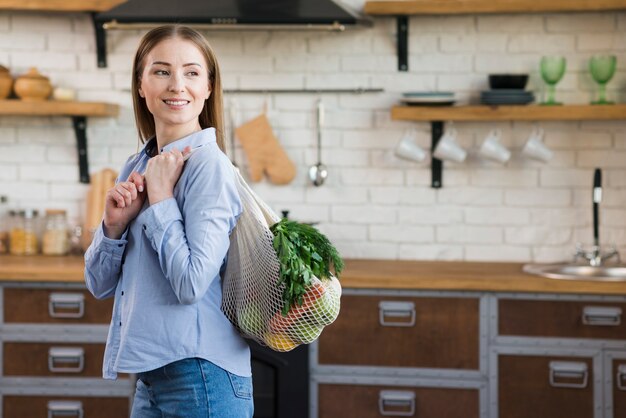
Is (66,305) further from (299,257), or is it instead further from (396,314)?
(299,257)

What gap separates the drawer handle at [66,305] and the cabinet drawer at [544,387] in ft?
5.03

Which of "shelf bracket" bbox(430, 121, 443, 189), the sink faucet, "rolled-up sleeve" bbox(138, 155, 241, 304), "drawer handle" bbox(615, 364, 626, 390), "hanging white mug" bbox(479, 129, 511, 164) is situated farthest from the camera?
"shelf bracket" bbox(430, 121, 443, 189)

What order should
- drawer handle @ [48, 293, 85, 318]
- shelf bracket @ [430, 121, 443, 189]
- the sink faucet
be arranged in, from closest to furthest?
drawer handle @ [48, 293, 85, 318], the sink faucet, shelf bracket @ [430, 121, 443, 189]

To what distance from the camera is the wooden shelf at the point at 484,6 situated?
352 cm

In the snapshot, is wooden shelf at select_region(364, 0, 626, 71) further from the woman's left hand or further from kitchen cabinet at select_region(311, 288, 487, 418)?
the woman's left hand

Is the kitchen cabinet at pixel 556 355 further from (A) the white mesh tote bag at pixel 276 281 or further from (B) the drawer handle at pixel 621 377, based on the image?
(A) the white mesh tote bag at pixel 276 281

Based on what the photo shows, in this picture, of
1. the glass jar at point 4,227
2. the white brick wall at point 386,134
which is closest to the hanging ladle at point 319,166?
the white brick wall at point 386,134

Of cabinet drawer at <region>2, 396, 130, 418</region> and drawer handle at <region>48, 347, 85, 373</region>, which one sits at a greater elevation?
drawer handle at <region>48, 347, 85, 373</region>

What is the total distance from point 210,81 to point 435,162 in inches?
90.0

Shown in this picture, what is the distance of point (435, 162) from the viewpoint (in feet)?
12.6

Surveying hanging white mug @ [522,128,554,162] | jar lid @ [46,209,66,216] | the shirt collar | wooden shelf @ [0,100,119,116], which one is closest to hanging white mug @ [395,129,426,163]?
hanging white mug @ [522,128,554,162]

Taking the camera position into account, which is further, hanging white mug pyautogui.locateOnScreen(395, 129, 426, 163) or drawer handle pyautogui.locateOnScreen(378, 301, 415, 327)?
hanging white mug pyautogui.locateOnScreen(395, 129, 426, 163)

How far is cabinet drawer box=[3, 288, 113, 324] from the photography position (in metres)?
3.42

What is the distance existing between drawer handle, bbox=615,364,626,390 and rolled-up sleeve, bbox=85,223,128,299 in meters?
2.09
